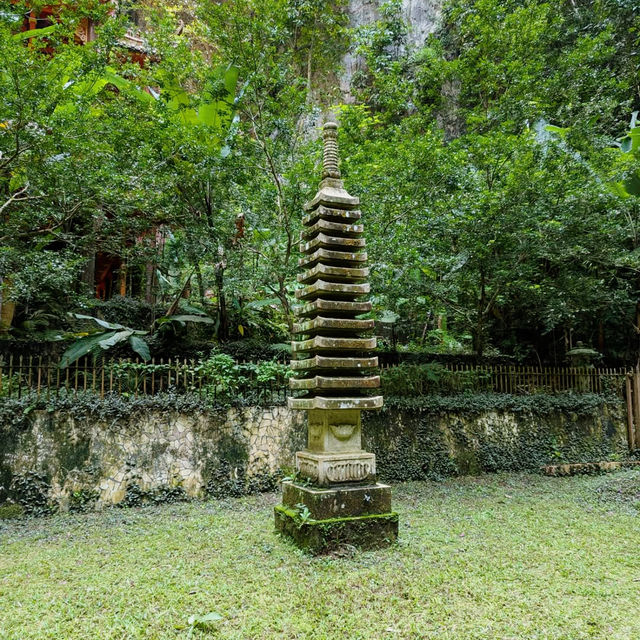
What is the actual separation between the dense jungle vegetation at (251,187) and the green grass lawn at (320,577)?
375 cm

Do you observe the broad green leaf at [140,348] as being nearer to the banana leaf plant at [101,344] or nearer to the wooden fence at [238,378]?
the banana leaf plant at [101,344]

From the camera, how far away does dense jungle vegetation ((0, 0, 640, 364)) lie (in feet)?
24.3

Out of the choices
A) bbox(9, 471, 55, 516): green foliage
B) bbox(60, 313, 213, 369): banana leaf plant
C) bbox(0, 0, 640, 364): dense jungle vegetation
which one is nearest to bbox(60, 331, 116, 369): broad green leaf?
bbox(60, 313, 213, 369): banana leaf plant

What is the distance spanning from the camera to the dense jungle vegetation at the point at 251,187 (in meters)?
7.39

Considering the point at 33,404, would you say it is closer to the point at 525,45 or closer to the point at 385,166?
the point at 385,166

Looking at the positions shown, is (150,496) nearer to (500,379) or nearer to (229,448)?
(229,448)

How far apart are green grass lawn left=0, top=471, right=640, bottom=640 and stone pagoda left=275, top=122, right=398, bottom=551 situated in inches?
11.4

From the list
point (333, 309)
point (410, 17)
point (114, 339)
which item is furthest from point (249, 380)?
point (410, 17)

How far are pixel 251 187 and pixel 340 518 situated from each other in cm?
635

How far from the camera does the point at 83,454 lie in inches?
267

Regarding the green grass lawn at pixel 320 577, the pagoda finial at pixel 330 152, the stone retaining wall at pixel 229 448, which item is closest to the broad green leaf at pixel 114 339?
the stone retaining wall at pixel 229 448

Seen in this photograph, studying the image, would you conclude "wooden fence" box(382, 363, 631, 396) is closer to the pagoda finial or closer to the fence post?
the fence post

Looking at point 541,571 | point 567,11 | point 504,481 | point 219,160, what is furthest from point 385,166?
point 567,11

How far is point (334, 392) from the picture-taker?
5172 millimetres
